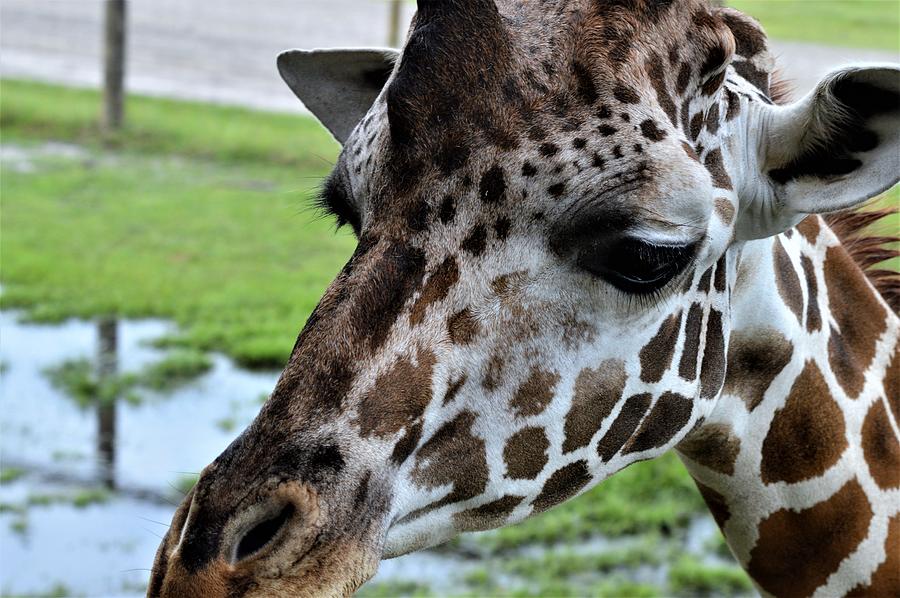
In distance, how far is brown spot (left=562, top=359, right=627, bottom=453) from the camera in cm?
203

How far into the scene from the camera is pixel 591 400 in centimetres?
205

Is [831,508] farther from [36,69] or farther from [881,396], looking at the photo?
[36,69]

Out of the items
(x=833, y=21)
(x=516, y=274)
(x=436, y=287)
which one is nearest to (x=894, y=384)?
(x=516, y=274)

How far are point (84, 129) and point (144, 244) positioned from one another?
177 inches

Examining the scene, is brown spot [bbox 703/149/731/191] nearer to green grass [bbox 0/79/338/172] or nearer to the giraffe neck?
the giraffe neck

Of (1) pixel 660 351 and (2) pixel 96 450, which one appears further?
(2) pixel 96 450

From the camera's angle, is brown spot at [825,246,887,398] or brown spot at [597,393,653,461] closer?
brown spot at [597,393,653,461]

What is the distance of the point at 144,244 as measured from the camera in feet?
31.2

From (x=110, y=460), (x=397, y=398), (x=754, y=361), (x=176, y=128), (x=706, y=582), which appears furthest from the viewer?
(x=176, y=128)

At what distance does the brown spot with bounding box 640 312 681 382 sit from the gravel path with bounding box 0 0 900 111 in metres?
12.4

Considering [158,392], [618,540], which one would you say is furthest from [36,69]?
[618,540]

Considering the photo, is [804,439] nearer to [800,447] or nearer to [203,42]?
[800,447]

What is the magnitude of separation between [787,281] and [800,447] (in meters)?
0.40

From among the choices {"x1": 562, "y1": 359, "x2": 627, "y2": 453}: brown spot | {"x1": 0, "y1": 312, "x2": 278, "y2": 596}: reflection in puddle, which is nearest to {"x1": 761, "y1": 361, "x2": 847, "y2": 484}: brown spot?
{"x1": 562, "y1": 359, "x2": 627, "y2": 453}: brown spot
